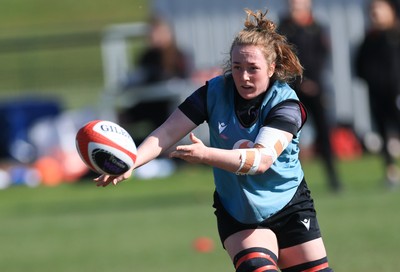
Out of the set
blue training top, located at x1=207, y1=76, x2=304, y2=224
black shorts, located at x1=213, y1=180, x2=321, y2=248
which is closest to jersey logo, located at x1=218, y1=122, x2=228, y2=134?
blue training top, located at x1=207, y1=76, x2=304, y2=224

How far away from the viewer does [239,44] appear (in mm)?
5598

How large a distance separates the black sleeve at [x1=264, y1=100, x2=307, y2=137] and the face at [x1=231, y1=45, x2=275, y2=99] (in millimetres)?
159

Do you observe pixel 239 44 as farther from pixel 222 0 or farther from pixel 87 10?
pixel 87 10

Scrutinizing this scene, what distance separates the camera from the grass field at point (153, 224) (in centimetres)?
895

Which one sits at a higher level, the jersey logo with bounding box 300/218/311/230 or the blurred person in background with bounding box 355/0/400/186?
the jersey logo with bounding box 300/218/311/230

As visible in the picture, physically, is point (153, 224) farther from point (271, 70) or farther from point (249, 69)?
point (249, 69)

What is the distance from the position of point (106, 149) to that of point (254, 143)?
797mm

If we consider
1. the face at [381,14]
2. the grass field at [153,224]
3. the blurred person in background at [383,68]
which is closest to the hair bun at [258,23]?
the grass field at [153,224]

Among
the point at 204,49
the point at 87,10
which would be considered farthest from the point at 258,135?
the point at 87,10

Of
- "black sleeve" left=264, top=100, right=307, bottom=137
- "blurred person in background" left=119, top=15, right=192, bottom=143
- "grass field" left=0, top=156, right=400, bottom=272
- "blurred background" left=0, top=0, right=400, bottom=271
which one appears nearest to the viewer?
"black sleeve" left=264, top=100, right=307, bottom=137

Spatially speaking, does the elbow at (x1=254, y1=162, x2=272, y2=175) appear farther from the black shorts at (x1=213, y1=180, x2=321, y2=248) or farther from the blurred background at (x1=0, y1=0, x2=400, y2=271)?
the blurred background at (x1=0, y1=0, x2=400, y2=271)

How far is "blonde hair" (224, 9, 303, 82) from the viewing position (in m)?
5.61

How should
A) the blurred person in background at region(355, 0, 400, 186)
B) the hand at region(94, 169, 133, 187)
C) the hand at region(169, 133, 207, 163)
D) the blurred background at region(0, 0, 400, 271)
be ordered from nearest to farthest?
the hand at region(169, 133, 207, 163) < the hand at region(94, 169, 133, 187) < the blurred background at region(0, 0, 400, 271) < the blurred person in background at region(355, 0, 400, 186)

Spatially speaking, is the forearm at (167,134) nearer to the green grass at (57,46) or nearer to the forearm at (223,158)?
the forearm at (223,158)
